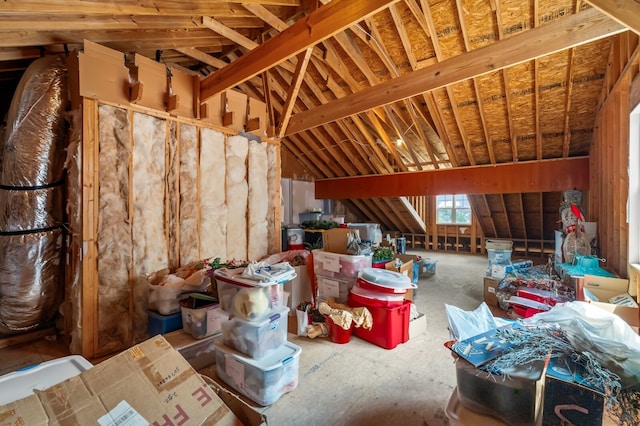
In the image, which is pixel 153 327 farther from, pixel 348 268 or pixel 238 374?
pixel 348 268

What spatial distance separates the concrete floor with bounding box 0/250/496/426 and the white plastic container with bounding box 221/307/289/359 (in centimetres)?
36

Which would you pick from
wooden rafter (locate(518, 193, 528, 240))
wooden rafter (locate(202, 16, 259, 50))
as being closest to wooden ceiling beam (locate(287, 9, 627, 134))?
wooden rafter (locate(202, 16, 259, 50))

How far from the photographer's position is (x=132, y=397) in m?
1.00

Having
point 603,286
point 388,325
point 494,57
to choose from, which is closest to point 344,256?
point 388,325

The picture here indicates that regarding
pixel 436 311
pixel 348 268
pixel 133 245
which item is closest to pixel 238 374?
pixel 348 268

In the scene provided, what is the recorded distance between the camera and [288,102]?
327 centimetres

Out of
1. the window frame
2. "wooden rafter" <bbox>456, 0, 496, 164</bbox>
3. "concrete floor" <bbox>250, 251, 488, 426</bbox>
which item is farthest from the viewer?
the window frame

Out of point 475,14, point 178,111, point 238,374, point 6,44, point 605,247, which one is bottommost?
point 238,374

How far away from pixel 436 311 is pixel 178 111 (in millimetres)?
4053

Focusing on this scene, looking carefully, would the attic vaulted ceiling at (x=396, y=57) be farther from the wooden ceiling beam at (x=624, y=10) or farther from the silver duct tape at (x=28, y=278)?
the silver duct tape at (x=28, y=278)


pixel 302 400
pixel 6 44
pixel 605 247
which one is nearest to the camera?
pixel 302 400

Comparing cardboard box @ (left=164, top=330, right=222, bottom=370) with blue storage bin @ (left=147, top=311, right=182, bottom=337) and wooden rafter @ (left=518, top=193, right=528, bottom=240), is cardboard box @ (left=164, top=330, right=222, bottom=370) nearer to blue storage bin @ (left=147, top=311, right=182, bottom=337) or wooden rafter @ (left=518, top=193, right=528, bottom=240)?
blue storage bin @ (left=147, top=311, right=182, bottom=337)

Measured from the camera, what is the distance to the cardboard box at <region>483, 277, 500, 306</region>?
3.84 meters

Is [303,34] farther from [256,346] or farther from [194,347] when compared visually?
[194,347]
